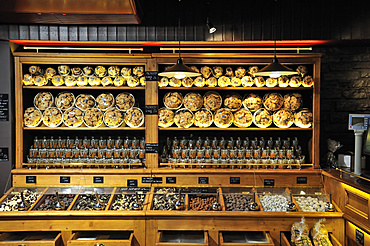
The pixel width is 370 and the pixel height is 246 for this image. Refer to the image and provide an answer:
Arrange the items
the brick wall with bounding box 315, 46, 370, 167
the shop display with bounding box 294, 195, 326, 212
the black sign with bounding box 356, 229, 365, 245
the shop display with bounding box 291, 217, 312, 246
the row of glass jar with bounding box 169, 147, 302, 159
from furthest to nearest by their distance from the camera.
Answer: the brick wall with bounding box 315, 46, 370, 167 → the row of glass jar with bounding box 169, 147, 302, 159 → the shop display with bounding box 294, 195, 326, 212 → the shop display with bounding box 291, 217, 312, 246 → the black sign with bounding box 356, 229, 365, 245

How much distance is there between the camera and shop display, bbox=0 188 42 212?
10.6ft

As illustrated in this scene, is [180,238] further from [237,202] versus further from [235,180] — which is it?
[235,180]

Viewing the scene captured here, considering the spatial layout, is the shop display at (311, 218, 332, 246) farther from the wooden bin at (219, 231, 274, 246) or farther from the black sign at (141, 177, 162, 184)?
the black sign at (141, 177, 162, 184)

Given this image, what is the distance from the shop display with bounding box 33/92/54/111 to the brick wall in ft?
12.1

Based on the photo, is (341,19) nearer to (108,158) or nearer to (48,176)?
(108,158)

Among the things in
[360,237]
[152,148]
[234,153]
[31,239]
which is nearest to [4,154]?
[31,239]

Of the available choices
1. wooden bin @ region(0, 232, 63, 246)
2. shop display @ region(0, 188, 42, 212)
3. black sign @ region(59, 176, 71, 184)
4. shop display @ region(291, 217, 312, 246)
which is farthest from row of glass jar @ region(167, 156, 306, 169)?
shop display @ region(0, 188, 42, 212)

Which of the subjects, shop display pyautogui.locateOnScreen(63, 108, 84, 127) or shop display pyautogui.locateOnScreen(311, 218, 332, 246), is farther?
shop display pyautogui.locateOnScreen(63, 108, 84, 127)

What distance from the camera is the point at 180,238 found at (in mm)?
3094

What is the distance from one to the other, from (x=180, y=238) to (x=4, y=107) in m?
2.66

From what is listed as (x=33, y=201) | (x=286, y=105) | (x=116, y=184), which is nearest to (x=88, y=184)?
(x=116, y=184)

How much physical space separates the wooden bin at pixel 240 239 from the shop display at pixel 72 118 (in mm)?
2208

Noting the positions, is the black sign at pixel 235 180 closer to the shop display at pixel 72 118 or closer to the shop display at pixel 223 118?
the shop display at pixel 223 118

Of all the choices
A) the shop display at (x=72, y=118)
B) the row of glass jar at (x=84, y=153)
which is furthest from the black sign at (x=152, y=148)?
the shop display at (x=72, y=118)
